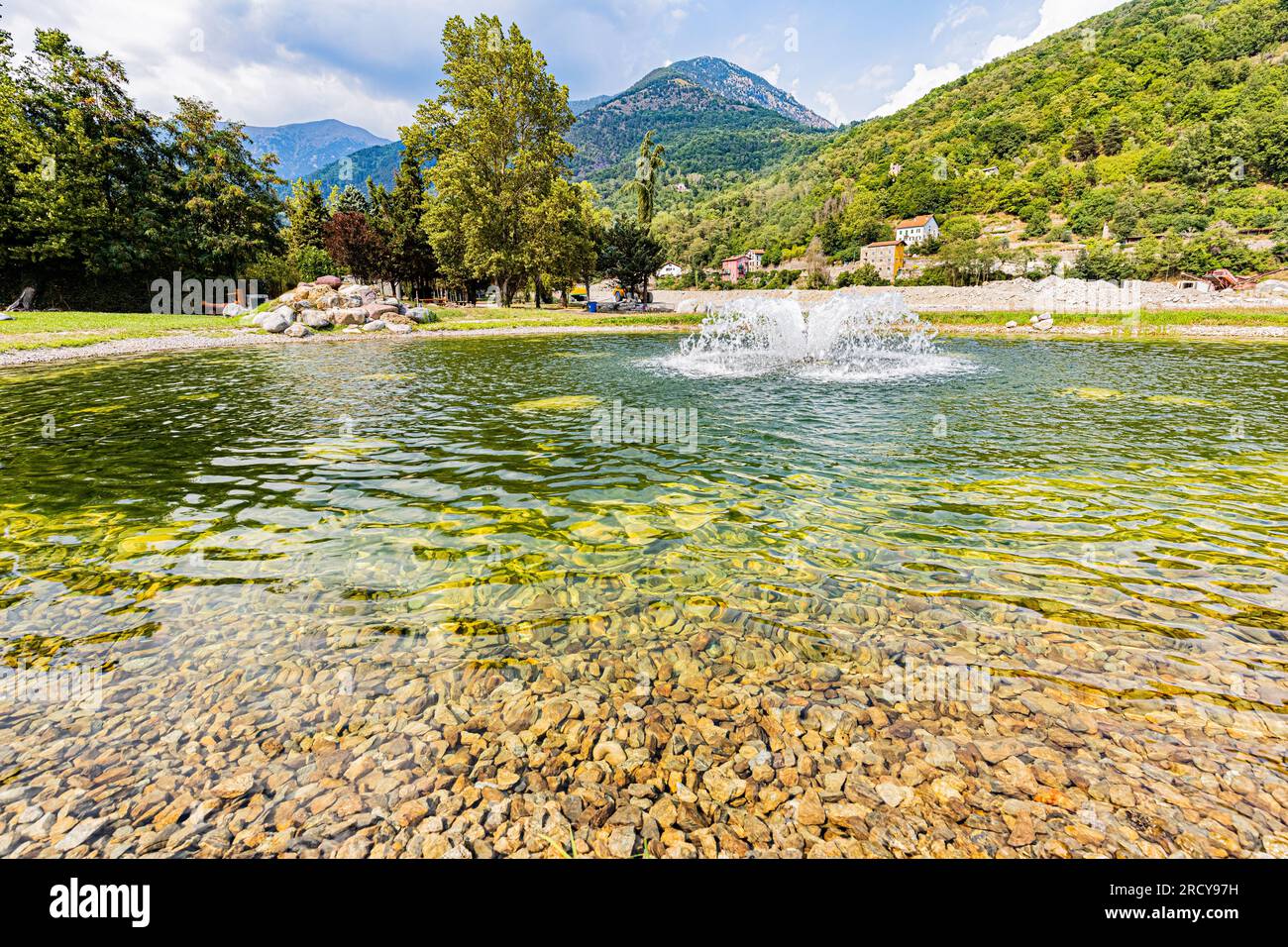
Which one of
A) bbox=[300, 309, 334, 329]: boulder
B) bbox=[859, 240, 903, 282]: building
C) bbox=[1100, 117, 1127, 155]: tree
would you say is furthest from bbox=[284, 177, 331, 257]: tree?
bbox=[1100, 117, 1127, 155]: tree

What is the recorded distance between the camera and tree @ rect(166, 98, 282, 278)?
55.3 metres

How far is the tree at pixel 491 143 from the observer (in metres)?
51.5

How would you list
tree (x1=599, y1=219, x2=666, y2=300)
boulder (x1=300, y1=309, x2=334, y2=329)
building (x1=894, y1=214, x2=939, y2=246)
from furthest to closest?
building (x1=894, y1=214, x2=939, y2=246), tree (x1=599, y1=219, x2=666, y2=300), boulder (x1=300, y1=309, x2=334, y2=329)

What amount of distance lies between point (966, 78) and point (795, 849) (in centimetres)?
25732

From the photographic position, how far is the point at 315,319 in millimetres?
40906

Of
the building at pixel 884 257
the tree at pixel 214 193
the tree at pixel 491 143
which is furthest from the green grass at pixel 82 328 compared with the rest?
the building at pixel 884 257

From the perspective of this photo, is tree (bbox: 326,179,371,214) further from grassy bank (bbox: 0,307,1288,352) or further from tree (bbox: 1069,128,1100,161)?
tree (bbox: 1069,128,1100,161)

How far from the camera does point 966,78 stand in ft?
615

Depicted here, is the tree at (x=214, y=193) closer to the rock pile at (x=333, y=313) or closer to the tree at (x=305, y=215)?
the tree at (x=305, y=215)

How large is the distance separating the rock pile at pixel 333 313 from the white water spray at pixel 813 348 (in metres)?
26.1

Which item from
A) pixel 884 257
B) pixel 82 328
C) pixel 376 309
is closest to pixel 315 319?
pixel 376 309

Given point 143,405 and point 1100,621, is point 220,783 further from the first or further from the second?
point 143,405

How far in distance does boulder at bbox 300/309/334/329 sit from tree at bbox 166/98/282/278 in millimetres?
25376
